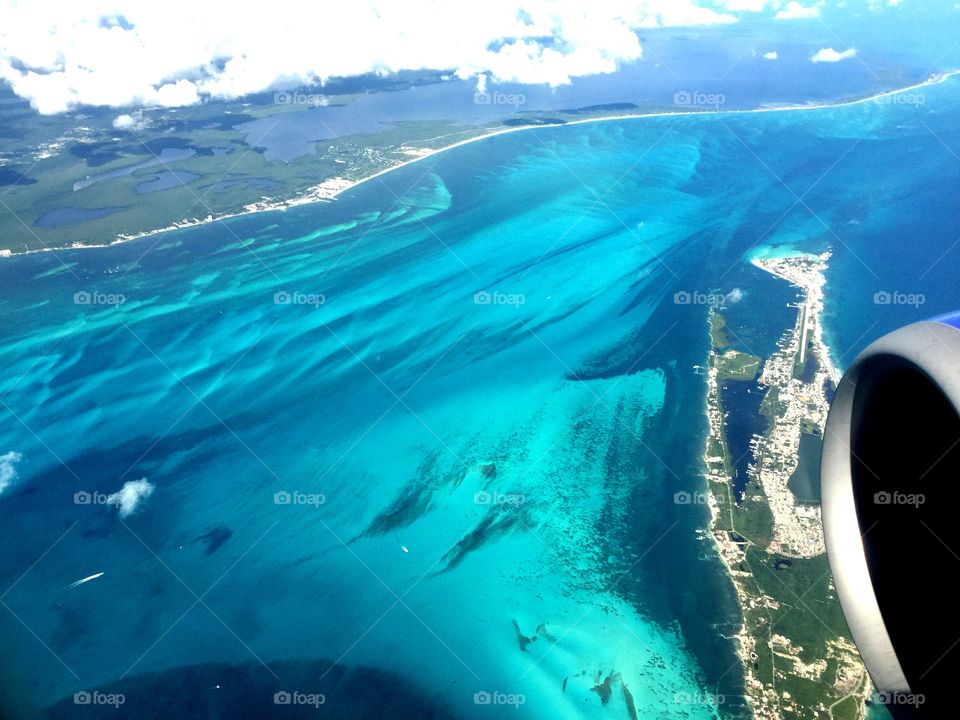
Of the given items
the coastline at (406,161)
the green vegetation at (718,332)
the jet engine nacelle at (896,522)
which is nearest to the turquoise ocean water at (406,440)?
the green vegetation at (718,332)

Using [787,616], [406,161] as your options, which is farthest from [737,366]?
[406,161]

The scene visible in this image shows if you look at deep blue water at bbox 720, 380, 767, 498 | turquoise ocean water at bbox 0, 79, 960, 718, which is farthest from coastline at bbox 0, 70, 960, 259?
deep blue water at bbox 720, 380, 767, 498

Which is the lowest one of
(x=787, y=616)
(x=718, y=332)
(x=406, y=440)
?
(x=787, y=616)

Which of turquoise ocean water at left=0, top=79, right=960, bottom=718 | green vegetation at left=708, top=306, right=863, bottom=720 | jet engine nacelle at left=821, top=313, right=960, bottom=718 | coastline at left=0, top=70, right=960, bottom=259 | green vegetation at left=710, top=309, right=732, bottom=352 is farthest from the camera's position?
coastline at left=0, top=70, right=960, bottom=259

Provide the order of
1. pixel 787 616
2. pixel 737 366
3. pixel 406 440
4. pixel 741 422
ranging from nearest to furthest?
pixel 787 616
pixel 406 440
pixel 741 422
pixel 737 366

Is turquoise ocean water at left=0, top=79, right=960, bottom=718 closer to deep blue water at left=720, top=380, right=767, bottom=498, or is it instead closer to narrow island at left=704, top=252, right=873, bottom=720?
narrow island at left=704, top=252, right=873, bottom=720

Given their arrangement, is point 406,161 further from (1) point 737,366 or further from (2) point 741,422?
(2) point 741,422

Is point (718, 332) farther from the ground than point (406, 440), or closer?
farther from the ground

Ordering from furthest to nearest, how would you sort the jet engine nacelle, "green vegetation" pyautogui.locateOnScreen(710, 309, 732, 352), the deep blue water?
"green vegetation" pyautogui.locateOnScreen(710, 309, 732, 352)
the deep blue water
the jet engine nacelle
